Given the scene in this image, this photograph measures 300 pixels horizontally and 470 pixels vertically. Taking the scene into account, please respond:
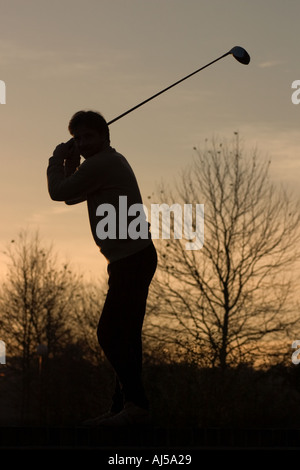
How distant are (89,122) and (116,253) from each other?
89cm

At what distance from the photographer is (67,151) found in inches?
253

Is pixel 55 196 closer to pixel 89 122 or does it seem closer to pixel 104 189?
pixel 104 189

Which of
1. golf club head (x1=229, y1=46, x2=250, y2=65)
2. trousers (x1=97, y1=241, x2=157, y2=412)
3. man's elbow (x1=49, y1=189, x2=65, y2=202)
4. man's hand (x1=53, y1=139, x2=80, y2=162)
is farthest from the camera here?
golf club head (x1=229, y1=46, x2=250, y2=65)

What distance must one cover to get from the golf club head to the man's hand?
85.9 inches

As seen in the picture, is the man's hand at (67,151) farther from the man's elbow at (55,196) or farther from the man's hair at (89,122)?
the man's elbow at (55,196)

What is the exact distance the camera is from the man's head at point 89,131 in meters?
6.20

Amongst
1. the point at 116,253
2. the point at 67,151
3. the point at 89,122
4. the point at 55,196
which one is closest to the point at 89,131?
the point at 89,122

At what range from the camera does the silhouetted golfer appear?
19.7 ft

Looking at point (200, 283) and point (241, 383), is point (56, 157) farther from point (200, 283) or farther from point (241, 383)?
point (200, 283)

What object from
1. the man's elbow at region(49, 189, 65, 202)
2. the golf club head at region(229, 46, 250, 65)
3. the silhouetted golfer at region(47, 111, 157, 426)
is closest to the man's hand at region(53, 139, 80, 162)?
the silhouetted golfer at region(47, 111, 157, 426)

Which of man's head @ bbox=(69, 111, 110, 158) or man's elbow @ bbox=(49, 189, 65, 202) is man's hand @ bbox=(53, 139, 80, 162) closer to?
→ man's head @ bbox=(69, 111, 110, 158)

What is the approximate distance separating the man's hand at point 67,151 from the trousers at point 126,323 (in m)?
0.86

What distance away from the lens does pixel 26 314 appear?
40844 mm
